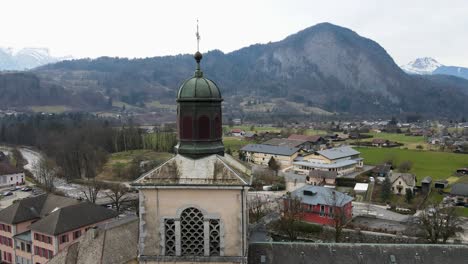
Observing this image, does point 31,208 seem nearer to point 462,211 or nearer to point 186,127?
point 186,127

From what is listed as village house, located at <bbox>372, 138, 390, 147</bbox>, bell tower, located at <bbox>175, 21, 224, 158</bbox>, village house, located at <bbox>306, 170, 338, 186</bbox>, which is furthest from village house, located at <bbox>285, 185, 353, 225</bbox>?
village house, located at <bbox>372, 138, 390, 147</bbox>

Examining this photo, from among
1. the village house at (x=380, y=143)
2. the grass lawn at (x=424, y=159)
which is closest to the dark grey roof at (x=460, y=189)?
the grass lawn at (x=424, y=159)

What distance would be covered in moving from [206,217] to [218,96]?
17.0 feet

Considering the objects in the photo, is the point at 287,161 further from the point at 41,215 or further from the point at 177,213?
the point at 177,213

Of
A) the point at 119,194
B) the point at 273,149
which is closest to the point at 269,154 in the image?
the point at 273,149

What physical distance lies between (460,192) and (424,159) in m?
38.7

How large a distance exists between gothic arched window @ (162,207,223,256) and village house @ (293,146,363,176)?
75.9m

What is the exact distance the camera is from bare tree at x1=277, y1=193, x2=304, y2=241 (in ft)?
148

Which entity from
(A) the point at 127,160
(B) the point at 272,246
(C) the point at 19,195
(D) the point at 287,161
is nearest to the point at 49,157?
(A) the point at 127,160

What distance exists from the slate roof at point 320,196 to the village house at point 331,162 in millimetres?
30635

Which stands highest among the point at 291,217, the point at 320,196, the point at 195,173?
the point at 195,173

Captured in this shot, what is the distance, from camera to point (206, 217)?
623 inches

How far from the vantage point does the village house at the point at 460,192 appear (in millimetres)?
65500

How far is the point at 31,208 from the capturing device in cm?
4800
